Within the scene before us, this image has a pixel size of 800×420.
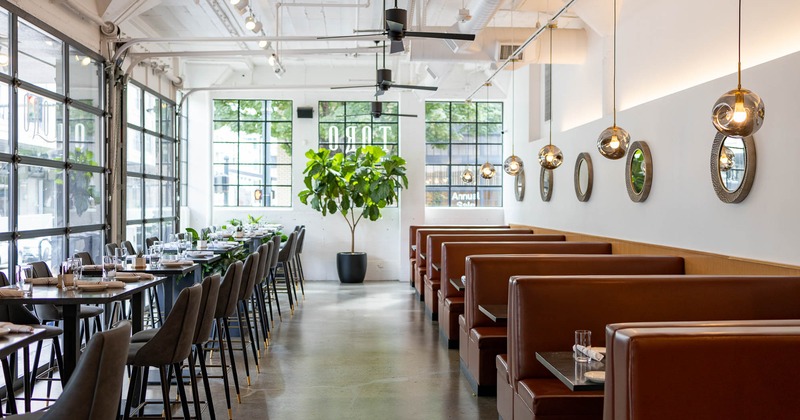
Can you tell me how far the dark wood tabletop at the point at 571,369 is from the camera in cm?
272

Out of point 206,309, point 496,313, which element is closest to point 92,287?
point 206,309

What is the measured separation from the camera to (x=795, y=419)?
238cm

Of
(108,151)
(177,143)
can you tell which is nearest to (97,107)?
(108,151)

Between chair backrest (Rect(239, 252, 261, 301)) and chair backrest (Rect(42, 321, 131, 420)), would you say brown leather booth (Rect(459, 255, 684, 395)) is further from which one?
chair backrest (Rect(42, 321, 131, 420))

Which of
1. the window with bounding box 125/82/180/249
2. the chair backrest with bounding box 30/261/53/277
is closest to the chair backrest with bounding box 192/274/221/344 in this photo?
the chair backrest with bounding box 30/261/53/277

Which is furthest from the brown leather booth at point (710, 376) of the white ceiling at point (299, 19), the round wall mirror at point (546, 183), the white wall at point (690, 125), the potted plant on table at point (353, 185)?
the potted plant on table at point (353, 185)

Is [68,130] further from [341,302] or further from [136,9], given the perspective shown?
[341,302]

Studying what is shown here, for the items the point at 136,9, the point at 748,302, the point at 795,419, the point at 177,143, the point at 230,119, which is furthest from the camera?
the point at 230,119

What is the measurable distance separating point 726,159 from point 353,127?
28.2 ft

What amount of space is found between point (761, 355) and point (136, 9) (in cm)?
706

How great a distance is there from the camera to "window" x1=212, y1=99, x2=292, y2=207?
12.8 m

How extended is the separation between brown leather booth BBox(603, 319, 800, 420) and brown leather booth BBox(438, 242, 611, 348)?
436 cm

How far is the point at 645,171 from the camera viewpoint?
21.2 feet

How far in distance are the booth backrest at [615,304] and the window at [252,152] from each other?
9.40 metres
